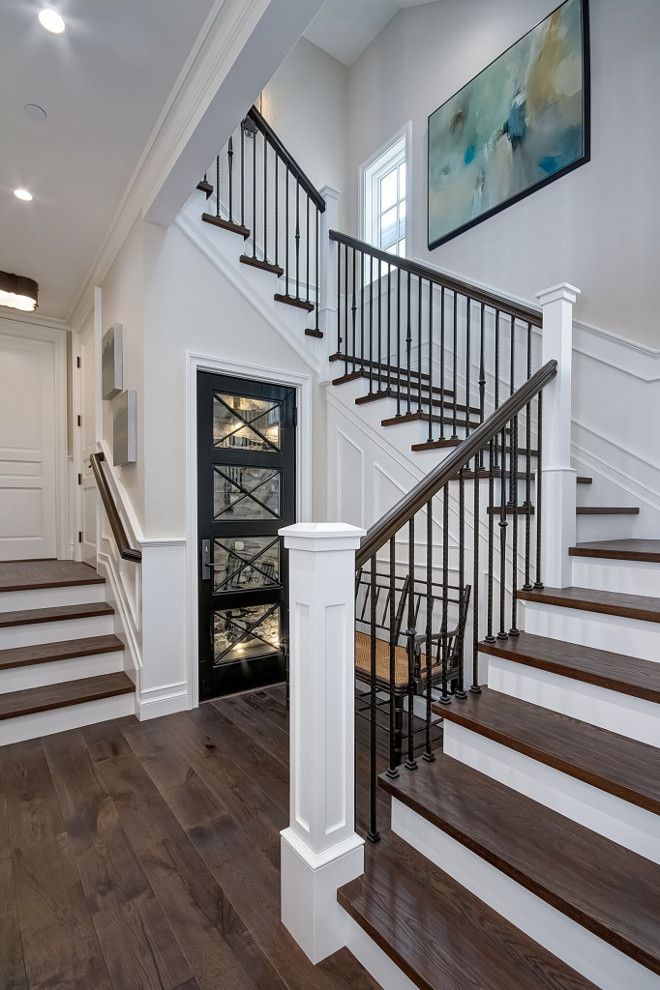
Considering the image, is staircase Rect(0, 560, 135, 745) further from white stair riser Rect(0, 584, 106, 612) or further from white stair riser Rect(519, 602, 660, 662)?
white stair riser Rect(519, 602, 660, 662)

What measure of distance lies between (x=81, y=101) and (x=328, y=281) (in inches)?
73.2

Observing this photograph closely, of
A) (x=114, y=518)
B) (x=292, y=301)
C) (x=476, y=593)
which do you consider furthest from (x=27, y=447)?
(x=476, y=593)

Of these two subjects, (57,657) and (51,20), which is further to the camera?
(57,657)

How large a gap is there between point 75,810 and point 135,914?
0.65 m

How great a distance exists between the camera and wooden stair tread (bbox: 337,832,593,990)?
104 cm

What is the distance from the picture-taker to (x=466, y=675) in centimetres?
264

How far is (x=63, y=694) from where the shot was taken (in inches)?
104

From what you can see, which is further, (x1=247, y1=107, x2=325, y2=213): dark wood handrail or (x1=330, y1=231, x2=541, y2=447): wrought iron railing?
(x1=247, y1=107, x2=325, y2=213): dark wood handrail

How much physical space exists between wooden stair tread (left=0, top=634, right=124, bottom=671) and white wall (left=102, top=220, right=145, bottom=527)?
0.85 metres

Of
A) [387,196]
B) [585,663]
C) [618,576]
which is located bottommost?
[585,663]

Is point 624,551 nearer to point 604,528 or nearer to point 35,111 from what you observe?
point 604,528

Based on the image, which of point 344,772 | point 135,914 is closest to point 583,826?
point 344,772

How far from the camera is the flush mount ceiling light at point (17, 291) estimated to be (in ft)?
11.2

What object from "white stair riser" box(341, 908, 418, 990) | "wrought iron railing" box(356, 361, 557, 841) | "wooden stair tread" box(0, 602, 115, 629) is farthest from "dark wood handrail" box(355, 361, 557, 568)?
"wooden stair tread" box(0, 602, 115, 629)
